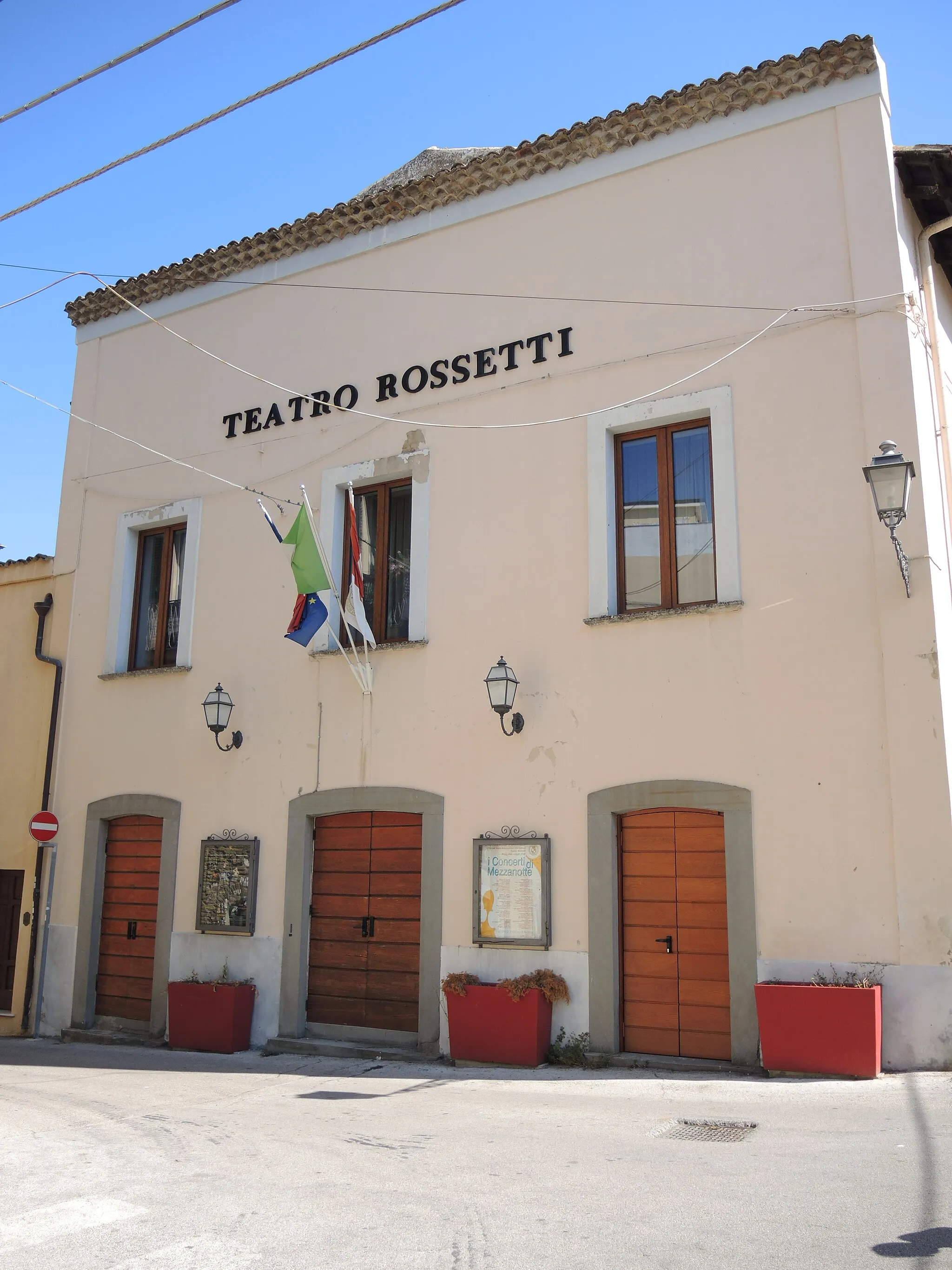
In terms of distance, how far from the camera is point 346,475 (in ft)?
37.3

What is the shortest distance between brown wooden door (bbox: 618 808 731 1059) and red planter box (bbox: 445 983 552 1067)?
698 mm

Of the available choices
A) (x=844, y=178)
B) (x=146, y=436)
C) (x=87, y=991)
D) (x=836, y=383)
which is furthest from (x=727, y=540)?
(x=87, y=991)

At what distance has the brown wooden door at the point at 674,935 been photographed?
862cm

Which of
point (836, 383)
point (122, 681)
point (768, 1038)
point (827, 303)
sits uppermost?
point (827, 303)

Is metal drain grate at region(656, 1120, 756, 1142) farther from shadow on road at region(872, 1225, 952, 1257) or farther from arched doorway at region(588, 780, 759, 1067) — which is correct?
shadow on road at region(872, 1225, 952, 1257)

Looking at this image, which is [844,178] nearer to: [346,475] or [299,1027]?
[346,475]

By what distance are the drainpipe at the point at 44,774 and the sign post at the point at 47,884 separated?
14cm

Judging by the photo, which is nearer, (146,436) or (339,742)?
(339,742)

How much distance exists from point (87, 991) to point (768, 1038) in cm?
764

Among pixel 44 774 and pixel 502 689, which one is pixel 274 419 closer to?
pixel 502 689

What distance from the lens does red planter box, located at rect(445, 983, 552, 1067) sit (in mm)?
8898

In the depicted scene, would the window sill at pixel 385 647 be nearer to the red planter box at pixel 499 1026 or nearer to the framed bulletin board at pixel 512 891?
the framed bulletin board at pixel 512 891

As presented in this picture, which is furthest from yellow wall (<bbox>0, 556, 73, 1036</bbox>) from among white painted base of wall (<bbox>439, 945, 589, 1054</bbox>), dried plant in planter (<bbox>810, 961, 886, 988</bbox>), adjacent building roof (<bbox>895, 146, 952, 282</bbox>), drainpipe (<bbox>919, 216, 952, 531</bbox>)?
adjacent building roof (<bbox>895, 146, 952, 282</bbox>)

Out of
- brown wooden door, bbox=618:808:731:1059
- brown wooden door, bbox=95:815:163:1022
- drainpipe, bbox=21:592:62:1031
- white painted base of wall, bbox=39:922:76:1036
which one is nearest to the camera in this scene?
brown wooden door, bbox=618:808:731:1059
